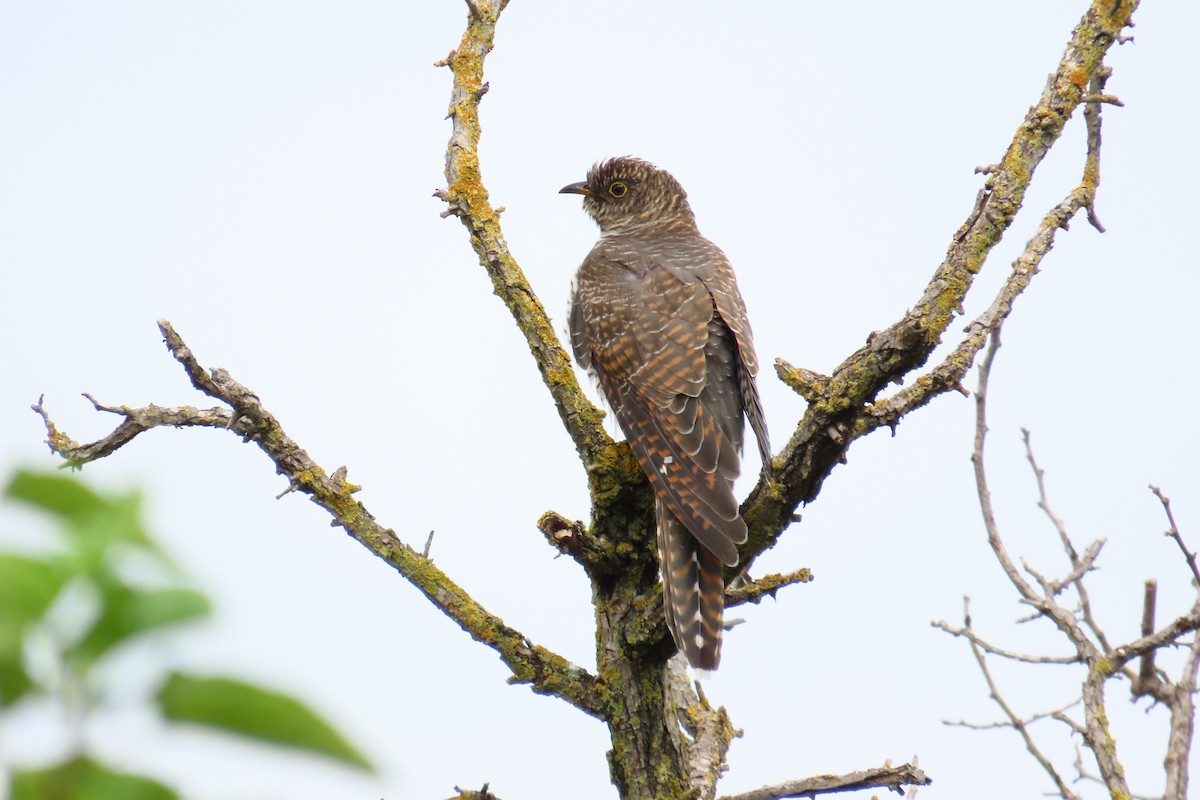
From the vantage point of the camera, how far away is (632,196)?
296 inches

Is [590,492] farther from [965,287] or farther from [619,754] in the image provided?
[965,287]

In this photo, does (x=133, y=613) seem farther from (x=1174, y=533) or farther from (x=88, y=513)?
(x=1174, y=533)

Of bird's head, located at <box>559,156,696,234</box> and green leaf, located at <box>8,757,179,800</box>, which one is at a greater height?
bird's head, located at <box>559,156,696,234</box>

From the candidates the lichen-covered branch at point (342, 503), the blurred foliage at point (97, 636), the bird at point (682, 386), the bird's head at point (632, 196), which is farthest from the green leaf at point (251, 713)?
the bird's head at point (632, 196)

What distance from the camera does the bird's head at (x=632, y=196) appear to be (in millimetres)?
7359

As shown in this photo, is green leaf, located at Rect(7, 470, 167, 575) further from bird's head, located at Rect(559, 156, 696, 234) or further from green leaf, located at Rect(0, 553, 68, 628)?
bird's head, located at Rect(559, 156, 696, 234)

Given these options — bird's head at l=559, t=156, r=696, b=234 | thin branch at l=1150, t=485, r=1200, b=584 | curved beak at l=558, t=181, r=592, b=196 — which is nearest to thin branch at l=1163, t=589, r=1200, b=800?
thin branch at l=1150, t=485, r=1200, b=584

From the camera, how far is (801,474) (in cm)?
378

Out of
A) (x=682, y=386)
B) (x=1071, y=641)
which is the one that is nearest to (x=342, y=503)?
(x=682, y=386)

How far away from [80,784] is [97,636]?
53 millimetres

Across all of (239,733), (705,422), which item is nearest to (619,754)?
(705,422)

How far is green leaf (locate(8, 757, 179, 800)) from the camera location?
0.46 meters

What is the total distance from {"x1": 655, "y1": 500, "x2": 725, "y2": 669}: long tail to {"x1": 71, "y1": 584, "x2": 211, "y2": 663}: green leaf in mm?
3597

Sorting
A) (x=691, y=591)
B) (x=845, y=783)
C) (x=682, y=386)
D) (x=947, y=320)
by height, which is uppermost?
(x=682, y=386)
